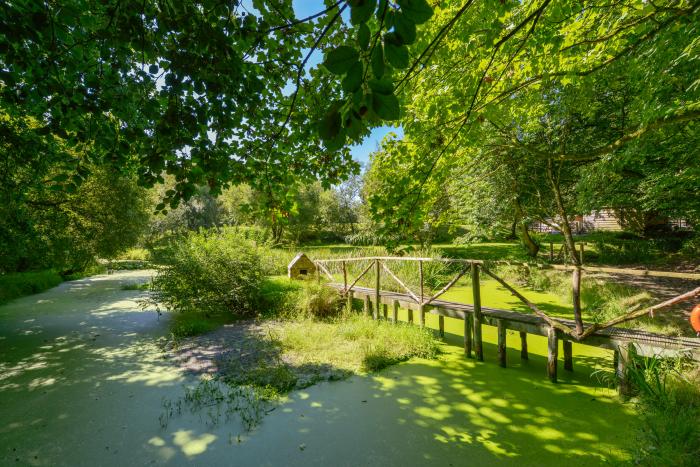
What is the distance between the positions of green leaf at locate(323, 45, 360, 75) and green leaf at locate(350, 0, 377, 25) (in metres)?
0.06

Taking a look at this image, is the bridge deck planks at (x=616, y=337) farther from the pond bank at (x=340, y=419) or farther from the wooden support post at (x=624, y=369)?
the pond bank at (x=340, y=419)

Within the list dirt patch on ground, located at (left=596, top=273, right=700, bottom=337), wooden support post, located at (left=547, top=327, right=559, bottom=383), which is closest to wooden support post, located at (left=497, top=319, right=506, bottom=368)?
wooden support post, located at (left=547, top=327, right=559, bottom=383)

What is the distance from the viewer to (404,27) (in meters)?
0.76

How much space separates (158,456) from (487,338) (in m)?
5.46

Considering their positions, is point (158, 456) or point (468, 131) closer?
point (158, 456)

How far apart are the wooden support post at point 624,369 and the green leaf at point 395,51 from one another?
4511mm

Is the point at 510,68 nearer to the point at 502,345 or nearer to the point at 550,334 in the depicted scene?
the point at 550,334

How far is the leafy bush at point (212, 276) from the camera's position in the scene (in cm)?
752

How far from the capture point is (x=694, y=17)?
2658mm

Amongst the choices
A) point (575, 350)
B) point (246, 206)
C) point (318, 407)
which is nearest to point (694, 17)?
point (246, 206)

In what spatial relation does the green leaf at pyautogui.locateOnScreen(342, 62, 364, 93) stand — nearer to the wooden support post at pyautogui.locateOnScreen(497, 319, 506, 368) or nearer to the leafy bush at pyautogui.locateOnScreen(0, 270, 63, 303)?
the wooden support post at pyautogui.locateOnScreen(497, 319, 506, 368)

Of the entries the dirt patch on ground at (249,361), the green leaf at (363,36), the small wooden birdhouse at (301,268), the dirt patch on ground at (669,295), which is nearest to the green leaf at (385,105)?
the green leaf at (363,36)

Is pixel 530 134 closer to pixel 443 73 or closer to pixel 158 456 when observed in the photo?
pixel 443 73

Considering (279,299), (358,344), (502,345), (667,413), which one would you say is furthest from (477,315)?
(279,299)
